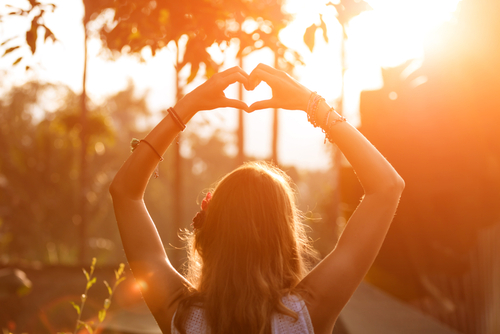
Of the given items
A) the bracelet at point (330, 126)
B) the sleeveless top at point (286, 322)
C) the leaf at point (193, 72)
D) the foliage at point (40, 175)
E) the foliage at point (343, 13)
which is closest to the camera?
the sleeveless top at point (286, 322)

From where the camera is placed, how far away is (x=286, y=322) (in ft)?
4.42

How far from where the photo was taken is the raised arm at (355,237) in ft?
4.49

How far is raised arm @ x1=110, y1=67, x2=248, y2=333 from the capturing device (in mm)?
1450

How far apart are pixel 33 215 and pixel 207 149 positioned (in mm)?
28638

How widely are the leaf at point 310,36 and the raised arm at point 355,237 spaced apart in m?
0.81

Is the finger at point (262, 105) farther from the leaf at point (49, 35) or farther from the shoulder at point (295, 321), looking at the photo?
the leaf at point (49, 35)

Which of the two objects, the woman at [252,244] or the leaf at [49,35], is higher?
the leaf at [49,35]

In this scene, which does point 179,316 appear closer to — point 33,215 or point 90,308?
point 90,308

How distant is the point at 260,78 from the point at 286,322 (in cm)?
91

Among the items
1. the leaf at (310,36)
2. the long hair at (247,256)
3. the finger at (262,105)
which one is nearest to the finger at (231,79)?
the finger at (262,105)

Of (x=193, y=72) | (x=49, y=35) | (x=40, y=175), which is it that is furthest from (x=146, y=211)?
(x=40, y=175)

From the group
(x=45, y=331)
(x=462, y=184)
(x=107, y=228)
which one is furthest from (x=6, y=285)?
(x=107, y=228)

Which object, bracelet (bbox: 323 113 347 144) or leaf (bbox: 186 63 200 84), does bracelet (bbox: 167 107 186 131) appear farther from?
leaf (bbox: 186 63 200 84)

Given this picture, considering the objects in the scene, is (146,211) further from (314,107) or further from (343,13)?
(343,13)
